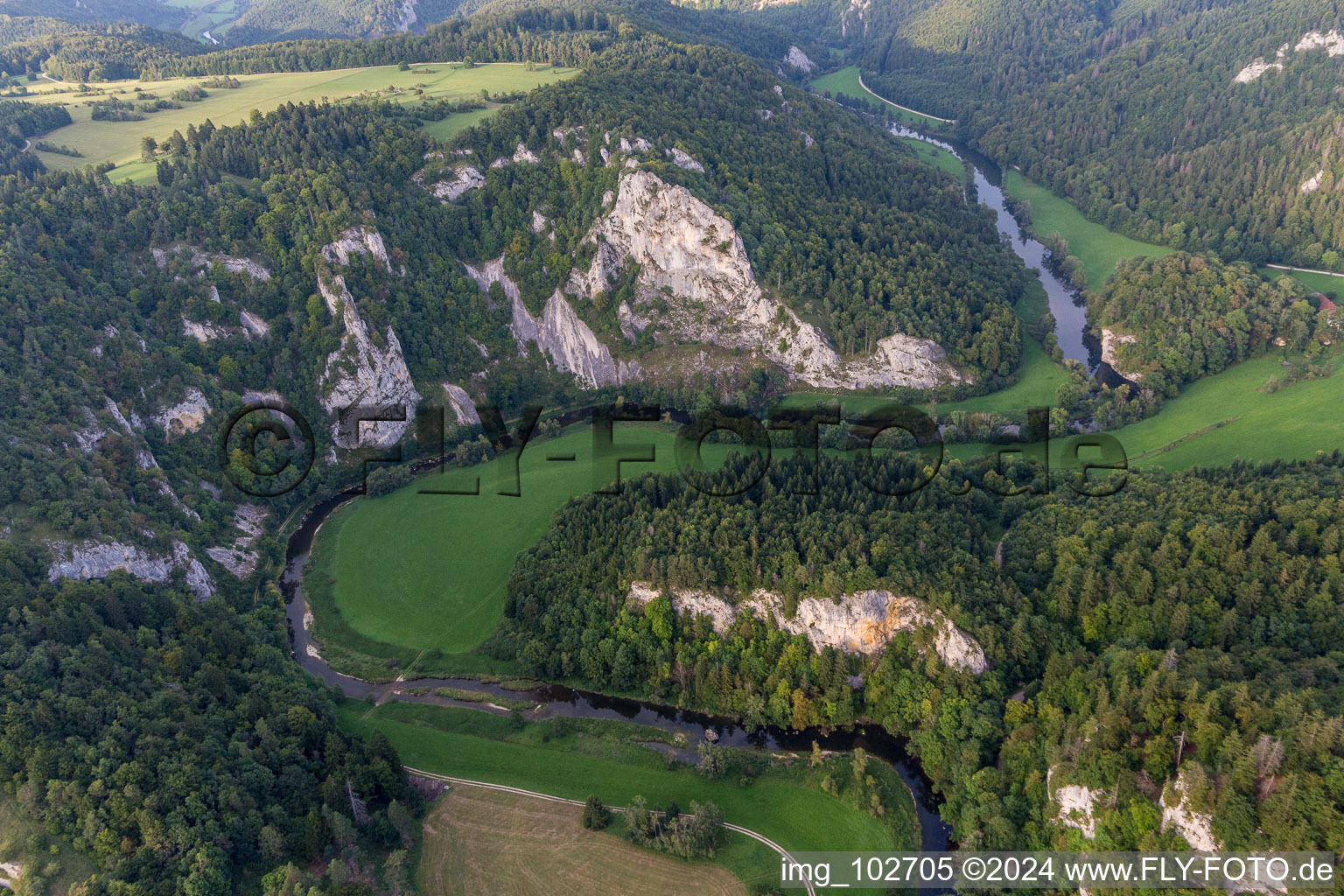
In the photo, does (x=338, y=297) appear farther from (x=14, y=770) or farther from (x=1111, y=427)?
(x=1111, y=427)

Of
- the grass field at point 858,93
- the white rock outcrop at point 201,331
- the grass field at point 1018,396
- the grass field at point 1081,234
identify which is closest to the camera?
the white rock outcrop at point 201,331

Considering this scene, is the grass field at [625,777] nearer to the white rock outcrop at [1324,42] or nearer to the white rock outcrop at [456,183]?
the white rock outcrop at [456,183]

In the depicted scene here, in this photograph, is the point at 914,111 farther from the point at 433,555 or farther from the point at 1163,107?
the point at 433,555

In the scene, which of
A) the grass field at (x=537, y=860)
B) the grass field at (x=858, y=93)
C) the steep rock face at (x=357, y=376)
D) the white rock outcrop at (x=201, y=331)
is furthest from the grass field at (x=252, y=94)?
the grass field at (x=858, y=93)

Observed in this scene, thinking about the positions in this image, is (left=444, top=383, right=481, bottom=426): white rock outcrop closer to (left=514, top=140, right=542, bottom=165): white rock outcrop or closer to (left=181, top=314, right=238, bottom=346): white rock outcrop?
(left=181, top=314, right=238, bottom=346): white rock outcrop

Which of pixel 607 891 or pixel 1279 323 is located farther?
Answer: pixel 1279 323

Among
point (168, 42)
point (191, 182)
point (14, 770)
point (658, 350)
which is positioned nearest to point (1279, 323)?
point (658, 350)

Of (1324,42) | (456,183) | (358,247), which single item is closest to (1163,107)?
(1324,42)
